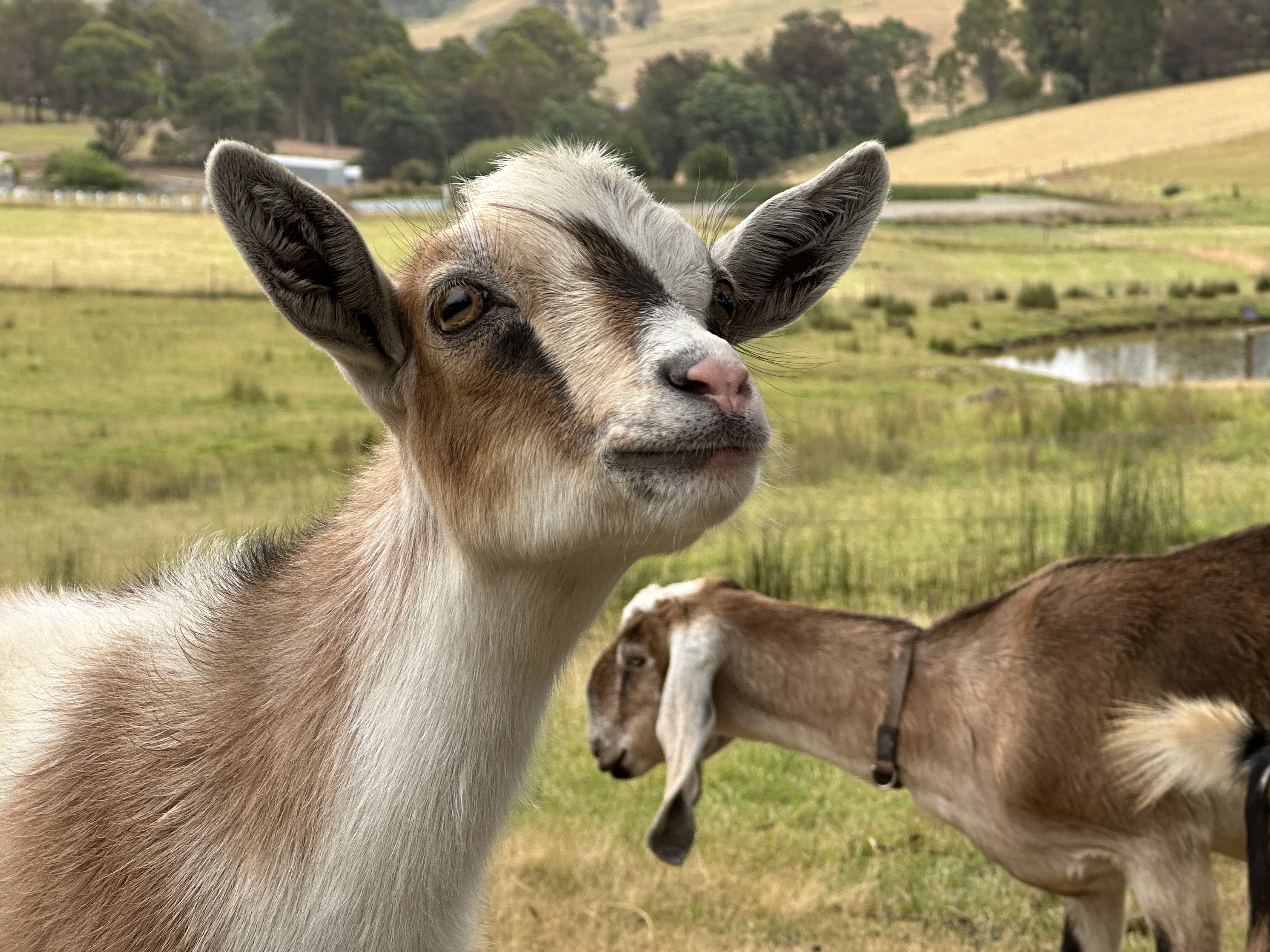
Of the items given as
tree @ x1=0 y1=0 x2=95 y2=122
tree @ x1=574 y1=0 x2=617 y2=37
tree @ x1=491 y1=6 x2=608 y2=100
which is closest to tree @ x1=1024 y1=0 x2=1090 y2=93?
tree @ x1=491 y1=6 x2=608 y2=100

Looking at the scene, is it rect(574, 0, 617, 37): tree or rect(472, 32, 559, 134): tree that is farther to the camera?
rect(574, 0, 617, 37): tree

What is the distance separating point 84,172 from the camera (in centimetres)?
4384

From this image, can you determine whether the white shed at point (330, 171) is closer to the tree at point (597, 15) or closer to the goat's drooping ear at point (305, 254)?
the goat's drooping ear at point (305, 254)

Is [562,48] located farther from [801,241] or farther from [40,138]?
[801,241]

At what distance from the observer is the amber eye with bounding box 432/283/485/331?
8.88 feet

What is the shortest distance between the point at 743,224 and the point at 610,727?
10.5ft

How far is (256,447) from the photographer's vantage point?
2075 centimetres

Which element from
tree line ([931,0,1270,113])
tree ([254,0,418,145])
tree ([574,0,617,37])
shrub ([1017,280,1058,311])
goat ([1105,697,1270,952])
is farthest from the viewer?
tree ([574,0,617,37])

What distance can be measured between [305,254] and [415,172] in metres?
34.9

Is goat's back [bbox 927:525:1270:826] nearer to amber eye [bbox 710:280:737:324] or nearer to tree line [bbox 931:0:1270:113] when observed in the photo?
amber eye [bbox 710:280:737:324]

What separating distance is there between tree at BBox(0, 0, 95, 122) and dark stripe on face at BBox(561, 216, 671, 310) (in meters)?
52.3

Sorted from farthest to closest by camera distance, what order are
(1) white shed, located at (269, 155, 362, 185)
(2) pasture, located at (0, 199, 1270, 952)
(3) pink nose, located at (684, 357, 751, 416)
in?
1. (1) white shed, located at (269, 155, 362, 185)
2. (2) pasture, located at (0, 199, 1270, 952)
3. (3) pink nose, located at (684, 357, 751, 416)

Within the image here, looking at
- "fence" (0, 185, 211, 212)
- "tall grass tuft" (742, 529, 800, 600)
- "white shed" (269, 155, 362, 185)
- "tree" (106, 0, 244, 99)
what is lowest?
"fence" (0, 185, 211, 212)

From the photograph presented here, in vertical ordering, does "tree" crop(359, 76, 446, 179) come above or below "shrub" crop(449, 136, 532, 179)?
below
